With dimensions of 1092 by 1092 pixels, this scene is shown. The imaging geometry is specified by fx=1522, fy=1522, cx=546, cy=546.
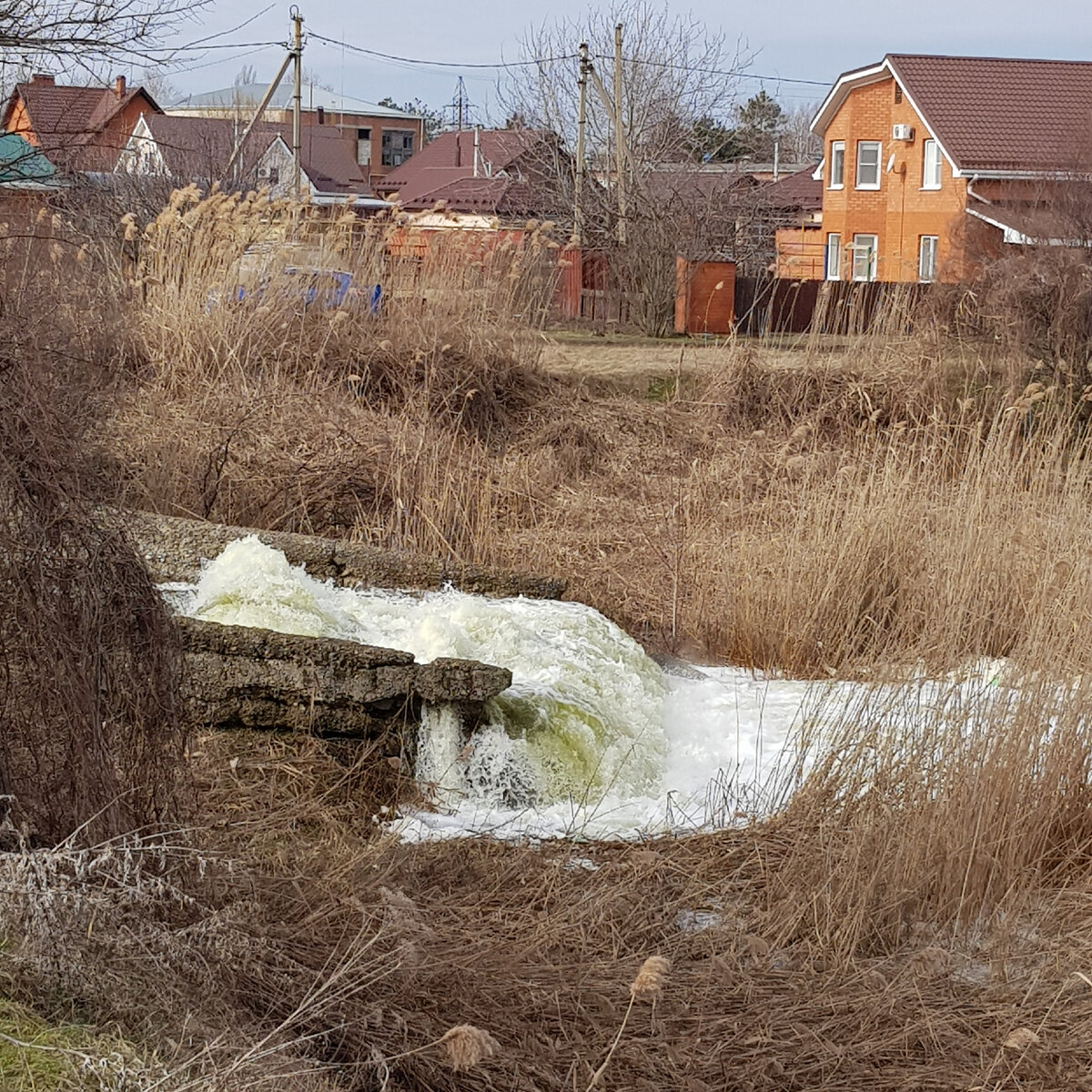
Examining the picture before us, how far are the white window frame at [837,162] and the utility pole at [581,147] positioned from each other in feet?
27.6

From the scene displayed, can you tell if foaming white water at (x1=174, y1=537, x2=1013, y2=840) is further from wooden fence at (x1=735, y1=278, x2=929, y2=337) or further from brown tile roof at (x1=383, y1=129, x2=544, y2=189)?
brown tile roof at (x1=383, y1=129, x2=544, y2=189)

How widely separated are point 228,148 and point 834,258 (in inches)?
566

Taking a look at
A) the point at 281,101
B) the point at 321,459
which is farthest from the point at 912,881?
the point at 281,101

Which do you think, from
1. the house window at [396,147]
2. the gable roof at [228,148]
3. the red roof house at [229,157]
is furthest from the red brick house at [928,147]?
the house window at [396,147]

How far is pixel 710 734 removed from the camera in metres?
6.61

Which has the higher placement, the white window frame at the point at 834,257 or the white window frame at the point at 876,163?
the white window frame at the point at 876,163

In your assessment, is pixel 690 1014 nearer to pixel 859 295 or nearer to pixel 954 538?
pixel 954 538

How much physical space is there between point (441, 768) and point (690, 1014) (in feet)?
7.58

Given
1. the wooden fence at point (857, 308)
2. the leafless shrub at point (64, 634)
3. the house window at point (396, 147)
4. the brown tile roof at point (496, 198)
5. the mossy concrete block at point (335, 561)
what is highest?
the house window at point (396, 147)

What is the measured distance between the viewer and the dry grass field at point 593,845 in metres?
3.08

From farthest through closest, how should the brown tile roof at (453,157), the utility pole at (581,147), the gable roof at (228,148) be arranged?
the brown tile roof at (453,157) < the utility pole at (581,147) < the gable roof at (228,148)

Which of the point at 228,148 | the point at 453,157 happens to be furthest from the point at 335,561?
the point at 453,157

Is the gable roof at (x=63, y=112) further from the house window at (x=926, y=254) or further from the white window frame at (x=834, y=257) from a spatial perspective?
the white window frame at (x=834, y=257)

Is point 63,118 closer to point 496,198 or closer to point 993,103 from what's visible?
point 496,198
